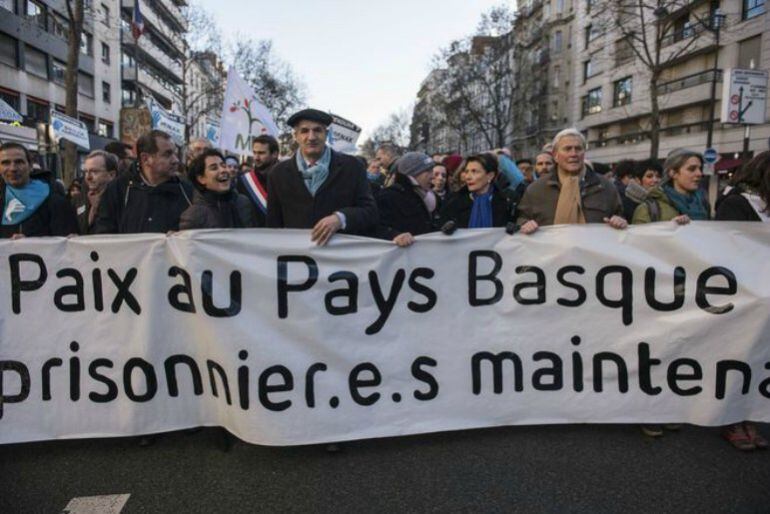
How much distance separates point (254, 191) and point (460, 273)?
2.65m

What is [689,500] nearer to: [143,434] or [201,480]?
[201,480]

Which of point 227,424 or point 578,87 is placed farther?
point 578,87

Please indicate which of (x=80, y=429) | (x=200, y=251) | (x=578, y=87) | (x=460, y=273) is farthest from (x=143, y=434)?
(x=578, y=87)

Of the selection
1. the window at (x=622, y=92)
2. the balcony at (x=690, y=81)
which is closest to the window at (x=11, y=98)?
the balcony at (x=690, y=81)

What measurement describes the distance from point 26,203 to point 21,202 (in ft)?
0.10

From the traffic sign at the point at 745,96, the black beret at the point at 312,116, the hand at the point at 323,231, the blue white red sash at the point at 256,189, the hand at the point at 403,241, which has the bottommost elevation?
the hand at the point at 403,241

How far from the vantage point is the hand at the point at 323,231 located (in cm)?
328

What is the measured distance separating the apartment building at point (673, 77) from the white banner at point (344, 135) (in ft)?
46.0

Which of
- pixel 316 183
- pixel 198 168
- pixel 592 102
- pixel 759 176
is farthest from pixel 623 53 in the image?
pixel 198 168

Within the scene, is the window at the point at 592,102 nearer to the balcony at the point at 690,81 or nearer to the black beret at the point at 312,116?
the balcony at the point at 690,81

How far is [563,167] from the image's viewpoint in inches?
158

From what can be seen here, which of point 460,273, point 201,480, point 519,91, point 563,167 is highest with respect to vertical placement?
point 519,91

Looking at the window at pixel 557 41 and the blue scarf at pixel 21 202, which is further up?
the window at pixel 557 41

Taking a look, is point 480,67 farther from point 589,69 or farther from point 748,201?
point 748,201
